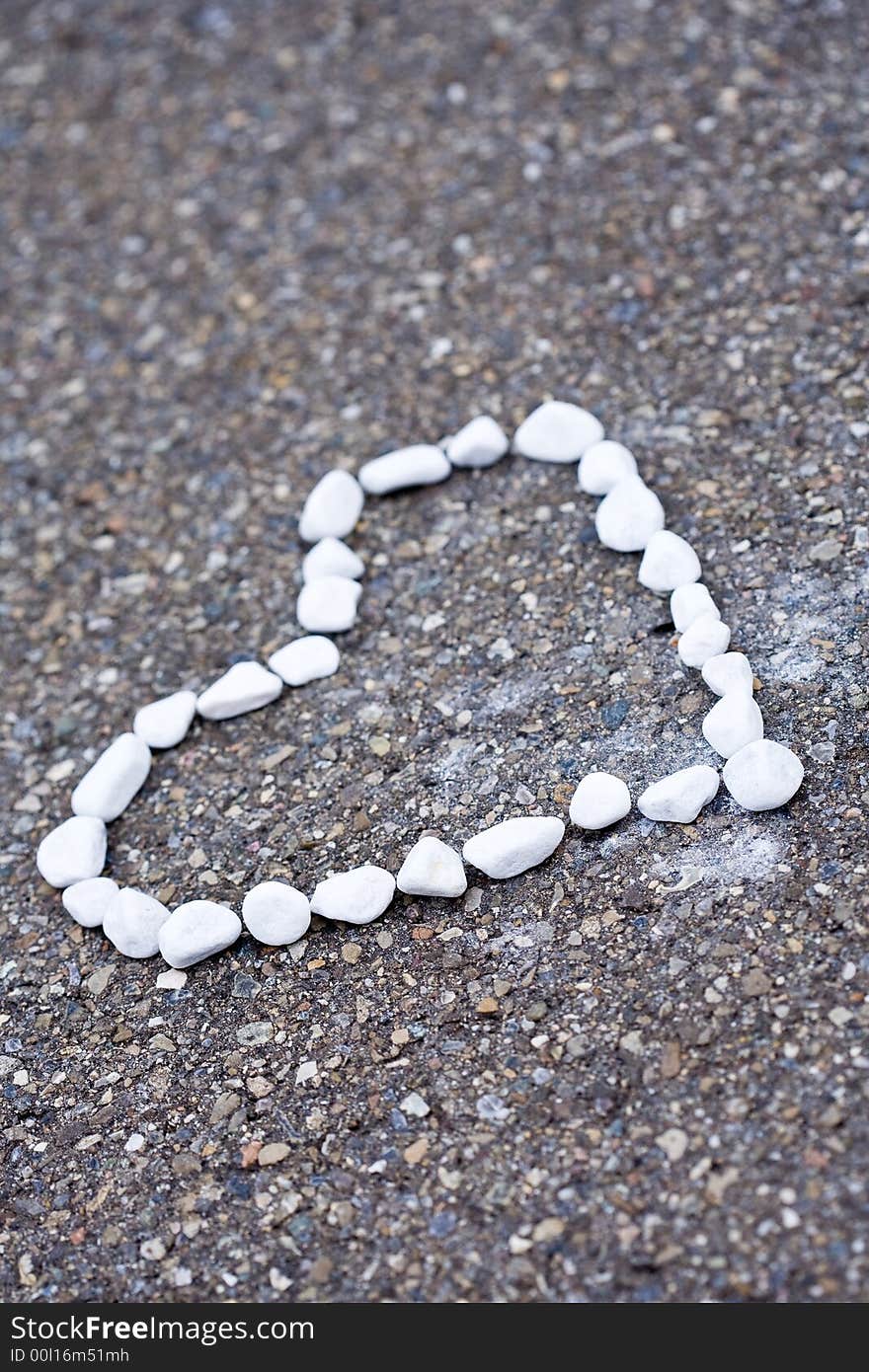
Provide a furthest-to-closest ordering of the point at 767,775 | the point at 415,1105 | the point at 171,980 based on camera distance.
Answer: the point at 171,980 → the point at 767,775 → the point at 415,1105

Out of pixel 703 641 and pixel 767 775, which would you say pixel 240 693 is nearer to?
pixel 703 641

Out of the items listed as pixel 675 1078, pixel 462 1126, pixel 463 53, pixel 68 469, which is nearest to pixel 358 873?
pixel 462 1126

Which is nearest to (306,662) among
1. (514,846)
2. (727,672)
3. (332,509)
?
(332,509)

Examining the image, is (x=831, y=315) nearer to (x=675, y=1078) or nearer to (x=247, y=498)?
(x=247, y=498)

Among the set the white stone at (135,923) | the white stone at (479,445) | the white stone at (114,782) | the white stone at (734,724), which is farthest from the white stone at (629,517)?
the white stone at (135,923)

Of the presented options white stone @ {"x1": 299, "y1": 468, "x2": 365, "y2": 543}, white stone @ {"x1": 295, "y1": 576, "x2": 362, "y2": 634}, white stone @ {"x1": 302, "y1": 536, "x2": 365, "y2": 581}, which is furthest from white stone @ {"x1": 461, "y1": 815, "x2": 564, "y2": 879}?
white stone @ {"x1": 299, "y1": 468, "x2": 365, "y2": 543}

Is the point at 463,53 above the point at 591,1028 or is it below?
above
